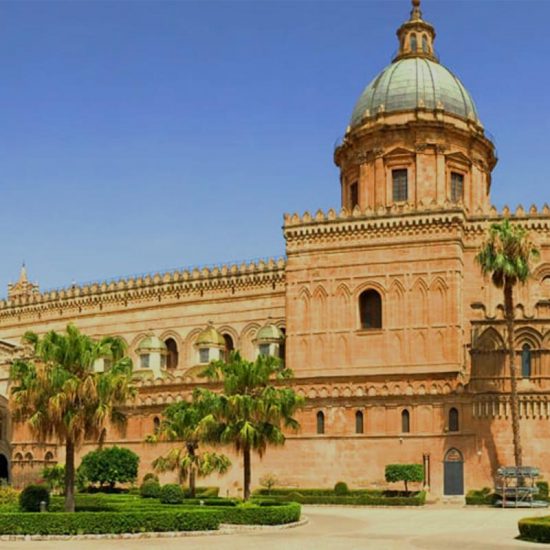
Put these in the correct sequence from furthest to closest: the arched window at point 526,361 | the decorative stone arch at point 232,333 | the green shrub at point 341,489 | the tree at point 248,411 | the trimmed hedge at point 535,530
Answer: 1. the decorative stone arch at point 232,333
2. the arched window at point 526,361
3. the green shrub at point 341,489
4. the tree at point 248,411
5. the trimmed hedge at point 535,530

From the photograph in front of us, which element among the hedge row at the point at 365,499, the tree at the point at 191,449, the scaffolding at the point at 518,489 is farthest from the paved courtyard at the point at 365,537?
the tree at the point at 191,449

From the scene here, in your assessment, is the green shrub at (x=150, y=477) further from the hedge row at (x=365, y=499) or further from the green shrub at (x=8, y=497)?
the green shrub at (x=8, y=497)

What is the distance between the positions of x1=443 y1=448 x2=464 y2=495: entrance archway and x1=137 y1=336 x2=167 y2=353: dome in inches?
825

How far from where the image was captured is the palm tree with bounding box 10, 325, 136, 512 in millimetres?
30219

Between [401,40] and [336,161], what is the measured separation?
8416 millimetres

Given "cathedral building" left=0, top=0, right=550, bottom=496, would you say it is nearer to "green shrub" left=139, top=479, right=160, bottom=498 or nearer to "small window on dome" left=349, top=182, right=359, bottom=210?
"small window on dome" left=349, top=182, right=359, bottom=210

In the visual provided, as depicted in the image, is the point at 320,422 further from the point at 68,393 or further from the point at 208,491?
the point at 68,393

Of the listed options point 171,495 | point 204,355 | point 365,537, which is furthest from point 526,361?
point 365,537

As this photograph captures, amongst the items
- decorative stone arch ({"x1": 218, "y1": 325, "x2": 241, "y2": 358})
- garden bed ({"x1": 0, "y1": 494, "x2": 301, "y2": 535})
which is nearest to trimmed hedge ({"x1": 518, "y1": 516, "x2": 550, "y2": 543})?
garden bed ({"x1": 0, "y1": 494, "x2": 301, "y2": 535})

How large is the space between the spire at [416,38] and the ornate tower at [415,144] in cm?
81

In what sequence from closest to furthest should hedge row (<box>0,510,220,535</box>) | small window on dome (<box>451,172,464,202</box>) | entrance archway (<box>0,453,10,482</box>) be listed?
1. hedge row (<box>0,510,220,535</box>)
2. small window on dome (<box>451,172,464,202</box>)
3. entrance archway (<box>0,453,10,482</box>)

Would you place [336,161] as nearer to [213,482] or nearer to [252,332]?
[252,332]

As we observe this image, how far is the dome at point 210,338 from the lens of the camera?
57625 millimetres

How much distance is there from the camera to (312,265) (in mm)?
51500
